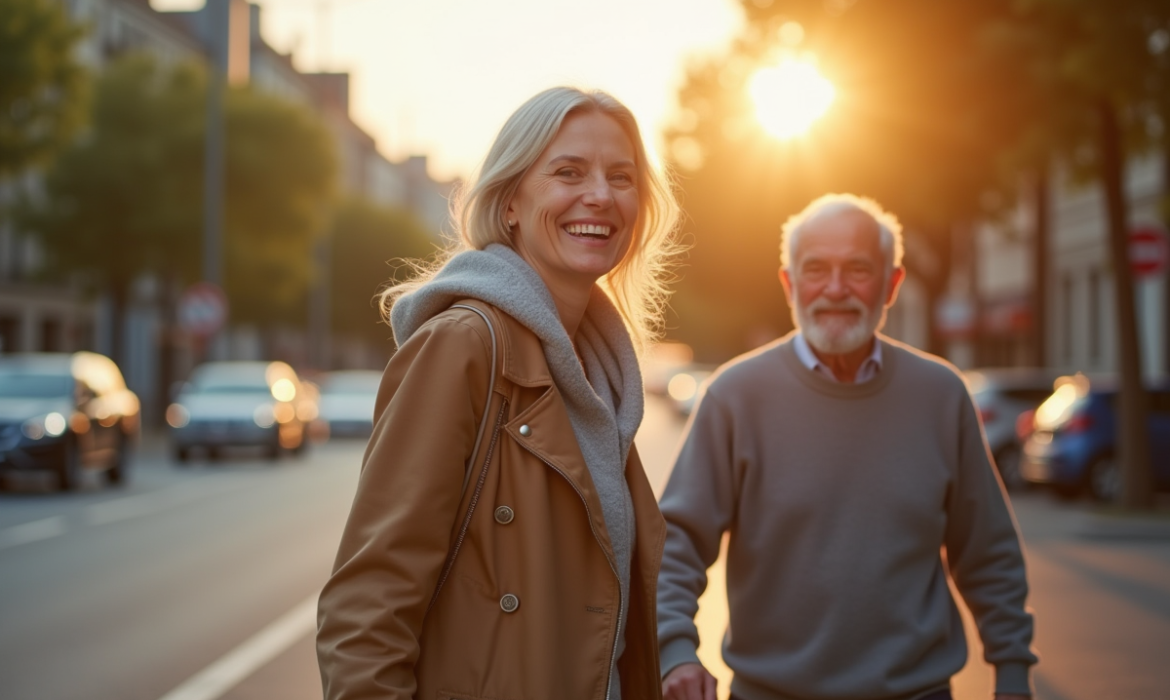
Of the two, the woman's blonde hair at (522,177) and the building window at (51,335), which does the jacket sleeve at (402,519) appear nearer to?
the woman's blonde hair at (522,177)

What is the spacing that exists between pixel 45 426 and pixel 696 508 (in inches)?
676

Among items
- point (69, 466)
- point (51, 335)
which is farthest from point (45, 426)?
point (51, 335)

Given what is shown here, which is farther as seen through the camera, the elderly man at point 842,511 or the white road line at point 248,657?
the white road line at point 248,657

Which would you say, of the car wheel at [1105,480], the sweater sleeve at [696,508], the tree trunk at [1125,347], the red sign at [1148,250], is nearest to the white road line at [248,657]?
the sweater sleeve at [696,508]

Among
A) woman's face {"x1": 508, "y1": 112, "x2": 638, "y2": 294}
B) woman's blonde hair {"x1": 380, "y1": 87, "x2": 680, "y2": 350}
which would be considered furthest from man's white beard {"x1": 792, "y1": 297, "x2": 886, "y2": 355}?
woman's face {"x1": 508, "y1": 112, "x2": 638, "y2": 294}

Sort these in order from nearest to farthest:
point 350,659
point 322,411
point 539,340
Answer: point 350,659, point 539,340, point 322,411

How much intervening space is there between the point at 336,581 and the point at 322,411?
34274 millimetres

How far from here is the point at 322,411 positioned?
119 ft

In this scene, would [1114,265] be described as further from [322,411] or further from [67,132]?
[322,411]

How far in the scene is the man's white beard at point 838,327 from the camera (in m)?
3.72

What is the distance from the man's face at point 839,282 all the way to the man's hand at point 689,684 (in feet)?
2.85

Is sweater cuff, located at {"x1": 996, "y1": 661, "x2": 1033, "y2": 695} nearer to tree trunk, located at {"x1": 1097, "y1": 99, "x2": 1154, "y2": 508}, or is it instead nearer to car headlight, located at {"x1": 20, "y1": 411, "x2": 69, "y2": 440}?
tree trunk, located at {"x1": 1097, "y1": 99, "x2": 1154, "y2": 508}

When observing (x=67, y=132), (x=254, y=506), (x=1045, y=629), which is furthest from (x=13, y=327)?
(x=1045, y=629)

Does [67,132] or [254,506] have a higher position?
[67,132]
